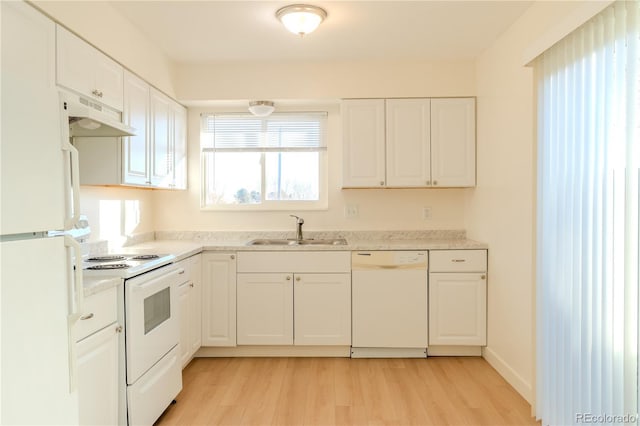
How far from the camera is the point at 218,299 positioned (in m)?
3.12

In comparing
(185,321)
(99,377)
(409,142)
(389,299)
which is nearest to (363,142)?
(409,142)

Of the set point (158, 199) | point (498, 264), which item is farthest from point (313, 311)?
point (158, 199)

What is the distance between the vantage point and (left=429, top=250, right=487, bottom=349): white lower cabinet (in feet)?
10.1

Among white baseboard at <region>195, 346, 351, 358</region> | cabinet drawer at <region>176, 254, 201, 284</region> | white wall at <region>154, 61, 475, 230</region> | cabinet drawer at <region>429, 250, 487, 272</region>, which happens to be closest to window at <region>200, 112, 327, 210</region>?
white wall at <region>154, 61, 475, 230</region>

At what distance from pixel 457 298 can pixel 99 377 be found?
251 cm

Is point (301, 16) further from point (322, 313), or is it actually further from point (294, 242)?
point (322, 313)

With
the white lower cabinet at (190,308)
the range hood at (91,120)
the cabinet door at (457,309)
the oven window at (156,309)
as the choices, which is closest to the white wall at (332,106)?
the cabinet door at (457,309)

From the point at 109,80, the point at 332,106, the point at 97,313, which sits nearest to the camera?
the point at 97,313

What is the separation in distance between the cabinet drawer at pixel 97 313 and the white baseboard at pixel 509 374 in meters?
2.42

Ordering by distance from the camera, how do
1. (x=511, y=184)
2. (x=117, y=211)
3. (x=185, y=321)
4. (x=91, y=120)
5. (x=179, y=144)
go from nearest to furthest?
(x=91, y=120) → (x=511, y=184) → (x=185, y=321) → (x=117, y=211) → (x=179, y=144)

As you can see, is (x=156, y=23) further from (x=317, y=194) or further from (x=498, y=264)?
(x=498, y=264)

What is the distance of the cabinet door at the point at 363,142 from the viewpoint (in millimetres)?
3352

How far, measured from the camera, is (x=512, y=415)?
2.26m

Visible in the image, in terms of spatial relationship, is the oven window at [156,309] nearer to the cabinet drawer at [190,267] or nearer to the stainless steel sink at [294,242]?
the cabinet drawer at [190,267]
